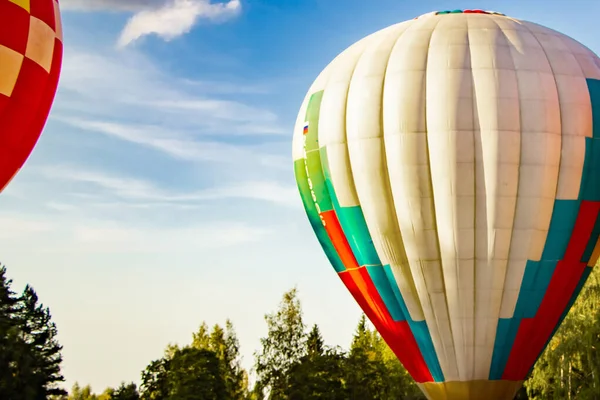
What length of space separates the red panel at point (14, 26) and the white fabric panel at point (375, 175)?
640 cm

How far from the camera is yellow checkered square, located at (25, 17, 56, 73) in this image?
1370 cm

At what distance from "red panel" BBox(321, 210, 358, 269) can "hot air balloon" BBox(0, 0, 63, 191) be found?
20.3ft

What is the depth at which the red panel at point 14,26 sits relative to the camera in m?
13.2

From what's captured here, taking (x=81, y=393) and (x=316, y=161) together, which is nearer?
(x=316, y=161)

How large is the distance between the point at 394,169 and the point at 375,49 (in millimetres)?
2349

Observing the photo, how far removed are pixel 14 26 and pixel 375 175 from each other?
22.3 ft

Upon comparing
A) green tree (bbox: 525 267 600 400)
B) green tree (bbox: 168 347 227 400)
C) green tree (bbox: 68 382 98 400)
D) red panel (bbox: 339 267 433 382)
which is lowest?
red panel (bbox: 339 267 433 382)

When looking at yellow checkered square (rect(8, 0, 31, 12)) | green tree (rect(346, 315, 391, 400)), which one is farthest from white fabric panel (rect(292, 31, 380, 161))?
green tree (rect(346, 315, 391, 400))

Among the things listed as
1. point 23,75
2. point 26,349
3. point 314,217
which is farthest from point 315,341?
point 23,75

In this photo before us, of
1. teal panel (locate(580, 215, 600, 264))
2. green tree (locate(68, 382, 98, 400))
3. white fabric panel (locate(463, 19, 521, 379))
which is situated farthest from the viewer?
green tree (locate(68, 382, 98, 400))

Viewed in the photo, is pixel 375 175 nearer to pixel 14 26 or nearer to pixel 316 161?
pixel 316 161

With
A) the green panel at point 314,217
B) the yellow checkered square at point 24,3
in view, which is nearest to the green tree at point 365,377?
the green panel at point 314,217

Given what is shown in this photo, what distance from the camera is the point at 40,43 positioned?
546 inches

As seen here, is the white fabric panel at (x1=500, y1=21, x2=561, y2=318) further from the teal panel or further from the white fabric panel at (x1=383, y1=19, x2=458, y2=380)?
the white fabric panel at (x1=383, y1=19, x2=458, y2=380)
